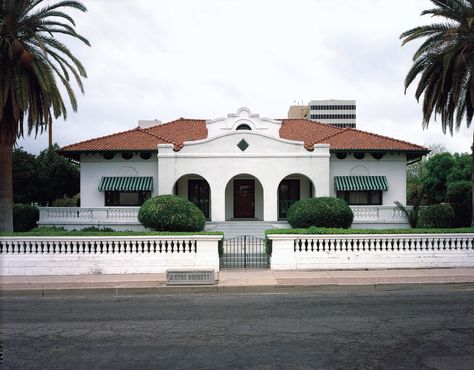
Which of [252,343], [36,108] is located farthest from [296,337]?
[36,108]

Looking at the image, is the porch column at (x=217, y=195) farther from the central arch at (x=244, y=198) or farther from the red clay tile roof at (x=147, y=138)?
the red clay tile roof at (x=147, y=138)

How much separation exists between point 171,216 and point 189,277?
7.14 m

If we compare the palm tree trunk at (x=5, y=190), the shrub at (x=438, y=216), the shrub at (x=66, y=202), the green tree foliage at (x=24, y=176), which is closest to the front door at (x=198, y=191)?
the green tree foliage at (x=24, y=176)

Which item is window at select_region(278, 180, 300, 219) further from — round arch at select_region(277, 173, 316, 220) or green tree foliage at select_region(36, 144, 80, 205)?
green tree foliage at select_region(36, 144, 80, 205)

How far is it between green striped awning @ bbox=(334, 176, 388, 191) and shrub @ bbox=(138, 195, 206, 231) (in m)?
10.8

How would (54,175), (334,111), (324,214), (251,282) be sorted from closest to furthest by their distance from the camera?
(251,282) < (324,214) < (54,175) < (334,111)

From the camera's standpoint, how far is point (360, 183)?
2684 cm

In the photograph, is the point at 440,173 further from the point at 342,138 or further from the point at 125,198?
the point at 125,198

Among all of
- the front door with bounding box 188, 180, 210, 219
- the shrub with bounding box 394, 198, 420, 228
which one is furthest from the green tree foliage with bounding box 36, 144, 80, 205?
the shrub with bounding box 394, 198, 420, 228

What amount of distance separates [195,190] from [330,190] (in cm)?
909

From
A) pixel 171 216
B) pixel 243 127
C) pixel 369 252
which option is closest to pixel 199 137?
pixel 243 127

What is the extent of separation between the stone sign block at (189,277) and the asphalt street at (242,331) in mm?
932

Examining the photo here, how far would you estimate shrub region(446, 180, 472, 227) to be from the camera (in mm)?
22922

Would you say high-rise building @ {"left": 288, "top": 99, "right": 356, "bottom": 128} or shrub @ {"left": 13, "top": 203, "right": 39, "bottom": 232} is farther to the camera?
high-rise building @ {"left": 288, "top": 99, "right": 356, "bottom": 128}
